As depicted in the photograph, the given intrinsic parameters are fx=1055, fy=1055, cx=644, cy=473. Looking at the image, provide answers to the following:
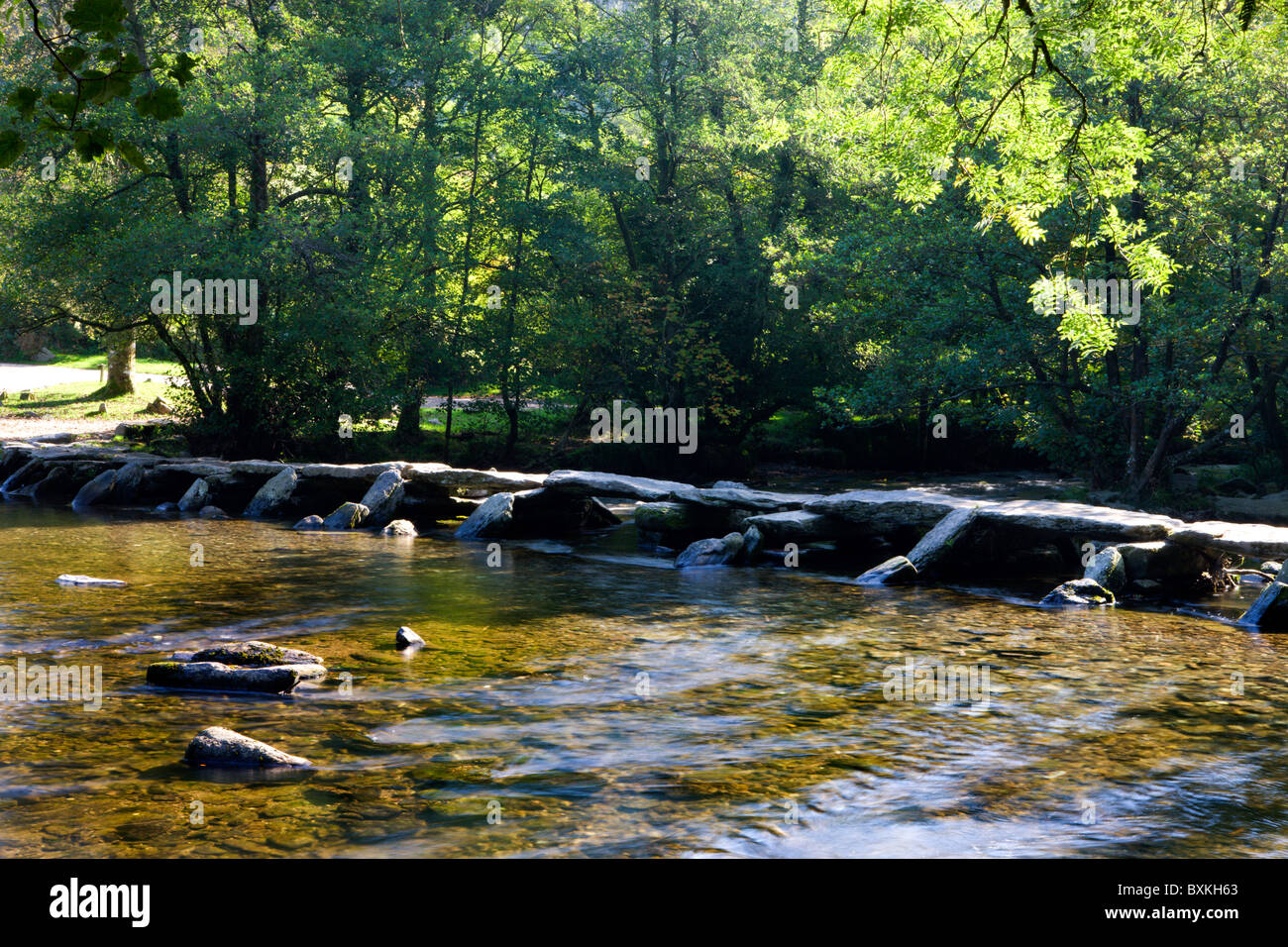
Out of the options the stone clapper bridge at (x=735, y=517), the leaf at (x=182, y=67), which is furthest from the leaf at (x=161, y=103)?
the stone clapper bridge at (x=735, y=517)

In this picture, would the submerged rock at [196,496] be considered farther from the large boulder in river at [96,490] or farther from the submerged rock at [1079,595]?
the submerged rock at [1079,595]

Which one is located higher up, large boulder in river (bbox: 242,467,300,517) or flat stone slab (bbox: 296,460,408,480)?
flat stone slab (bbox: 296,460,408,480)

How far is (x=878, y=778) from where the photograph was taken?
22.4 feet

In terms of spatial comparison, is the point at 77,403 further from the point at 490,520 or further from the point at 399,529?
the point at 490,520

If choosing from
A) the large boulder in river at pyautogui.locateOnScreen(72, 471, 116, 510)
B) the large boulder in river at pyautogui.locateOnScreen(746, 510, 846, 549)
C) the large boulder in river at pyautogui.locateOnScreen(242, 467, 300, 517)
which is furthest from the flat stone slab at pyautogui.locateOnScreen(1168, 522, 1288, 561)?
the large boulder in river at pyautogui.locateOnScreen(72, 471, 116, 510)

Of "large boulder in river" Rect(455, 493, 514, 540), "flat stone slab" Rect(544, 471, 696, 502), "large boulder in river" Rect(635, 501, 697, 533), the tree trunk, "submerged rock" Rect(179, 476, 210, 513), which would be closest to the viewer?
"large boulder in river" Rect(635, 501, 697, 533)

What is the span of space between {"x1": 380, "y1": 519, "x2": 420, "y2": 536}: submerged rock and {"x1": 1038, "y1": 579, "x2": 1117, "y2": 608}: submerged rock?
10.8m

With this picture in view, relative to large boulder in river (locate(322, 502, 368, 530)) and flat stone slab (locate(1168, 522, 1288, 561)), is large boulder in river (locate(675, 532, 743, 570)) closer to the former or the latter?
flat stone slab (locate(1168, 522, 1288, 561))

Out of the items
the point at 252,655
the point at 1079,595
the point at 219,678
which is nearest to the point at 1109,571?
the point at 1079,595

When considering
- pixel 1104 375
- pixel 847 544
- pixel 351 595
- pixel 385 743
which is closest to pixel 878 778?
pixel 385 743

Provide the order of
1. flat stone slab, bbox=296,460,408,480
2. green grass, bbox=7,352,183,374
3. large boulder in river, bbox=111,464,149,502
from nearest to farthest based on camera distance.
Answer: flat stone slab, bbox=296,460,408,480
large boulder in river, bbox=111,464,149,502
green grass, bbox=7,352,183,374

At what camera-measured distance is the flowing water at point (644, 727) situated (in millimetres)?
5832

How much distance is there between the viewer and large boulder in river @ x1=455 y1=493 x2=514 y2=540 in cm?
1905

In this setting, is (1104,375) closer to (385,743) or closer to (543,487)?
(543,487)
